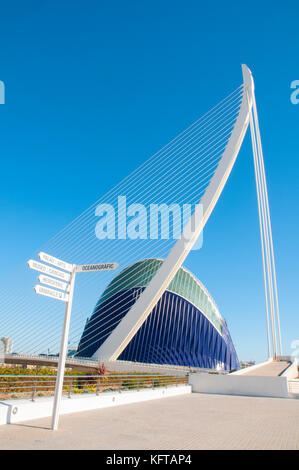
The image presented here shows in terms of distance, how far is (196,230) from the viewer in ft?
73.9

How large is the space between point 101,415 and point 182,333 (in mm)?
33850

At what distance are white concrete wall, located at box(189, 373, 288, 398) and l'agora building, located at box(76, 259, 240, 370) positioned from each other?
20.2m

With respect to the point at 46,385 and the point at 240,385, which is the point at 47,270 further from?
the point at 240,385

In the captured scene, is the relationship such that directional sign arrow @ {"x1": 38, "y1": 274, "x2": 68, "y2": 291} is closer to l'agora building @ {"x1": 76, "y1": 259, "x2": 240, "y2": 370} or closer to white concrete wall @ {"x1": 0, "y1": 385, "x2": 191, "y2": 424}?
white concrete wall @ {"x1": 0, "y1": 385, "x2": 191, "y2": 424}

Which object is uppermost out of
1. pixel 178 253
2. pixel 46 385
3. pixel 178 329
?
pixel 178 253

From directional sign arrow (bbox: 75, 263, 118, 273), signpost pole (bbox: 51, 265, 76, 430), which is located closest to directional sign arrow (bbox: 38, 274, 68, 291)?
signpost pole (bbox: 51, 265, 76, 430)

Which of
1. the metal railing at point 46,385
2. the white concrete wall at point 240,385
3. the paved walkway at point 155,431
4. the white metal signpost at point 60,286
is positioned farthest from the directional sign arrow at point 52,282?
the white concrete wall at point 240,385

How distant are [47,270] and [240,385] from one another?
42.3 feet

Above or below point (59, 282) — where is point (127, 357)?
below

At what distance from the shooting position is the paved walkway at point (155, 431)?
18.1 feet

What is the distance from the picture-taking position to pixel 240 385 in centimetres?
1645

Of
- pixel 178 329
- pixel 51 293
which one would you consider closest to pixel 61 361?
pixel 51 293
